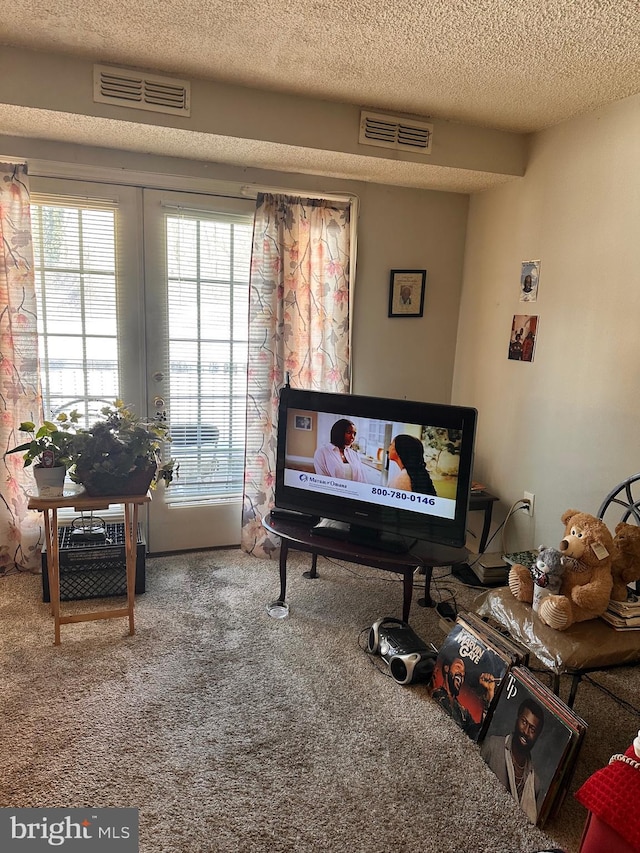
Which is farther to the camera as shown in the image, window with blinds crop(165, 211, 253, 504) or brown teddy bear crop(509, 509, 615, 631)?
window with blinds crop(165, 211, 253, 504)

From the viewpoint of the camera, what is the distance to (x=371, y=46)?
214 cm

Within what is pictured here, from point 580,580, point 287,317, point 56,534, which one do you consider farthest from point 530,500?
point 56,534

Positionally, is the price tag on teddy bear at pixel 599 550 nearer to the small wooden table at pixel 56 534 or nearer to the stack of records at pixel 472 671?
the stack of records at pixel 472 671

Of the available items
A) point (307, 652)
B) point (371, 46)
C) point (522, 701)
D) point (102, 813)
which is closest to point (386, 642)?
point (307, 652)

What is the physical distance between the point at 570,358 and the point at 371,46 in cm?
164

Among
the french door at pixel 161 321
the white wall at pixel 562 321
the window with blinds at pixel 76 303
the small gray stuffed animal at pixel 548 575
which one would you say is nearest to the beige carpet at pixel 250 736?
the small gray stuffed animal at pixel 548 575

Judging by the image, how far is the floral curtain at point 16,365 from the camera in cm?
275

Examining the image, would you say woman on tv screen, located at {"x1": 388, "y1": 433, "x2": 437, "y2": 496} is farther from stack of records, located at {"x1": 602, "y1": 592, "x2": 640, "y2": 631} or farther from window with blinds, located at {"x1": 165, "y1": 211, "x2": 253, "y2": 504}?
window with blinds, located at {"x1": 165, "y1": 211, "x2": 253, "y2": 504}

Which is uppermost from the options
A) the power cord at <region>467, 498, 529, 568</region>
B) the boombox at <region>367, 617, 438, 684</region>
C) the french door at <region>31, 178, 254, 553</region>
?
the french door at <region>31, 178, 254, 553</region>

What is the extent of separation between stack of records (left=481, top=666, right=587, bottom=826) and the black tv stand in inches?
32.1

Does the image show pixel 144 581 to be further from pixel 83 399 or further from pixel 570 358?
pixel 570 358

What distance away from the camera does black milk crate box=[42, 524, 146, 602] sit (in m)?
2.74

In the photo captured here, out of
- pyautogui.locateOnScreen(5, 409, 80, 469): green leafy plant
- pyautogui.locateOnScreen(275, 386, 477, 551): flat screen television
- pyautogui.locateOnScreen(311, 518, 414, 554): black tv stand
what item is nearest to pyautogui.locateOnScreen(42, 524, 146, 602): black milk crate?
pyautogui.locateOnScreen(5, 409, 80, 469): green leafy plant

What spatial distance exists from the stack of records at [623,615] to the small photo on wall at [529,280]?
1650 millimetres
